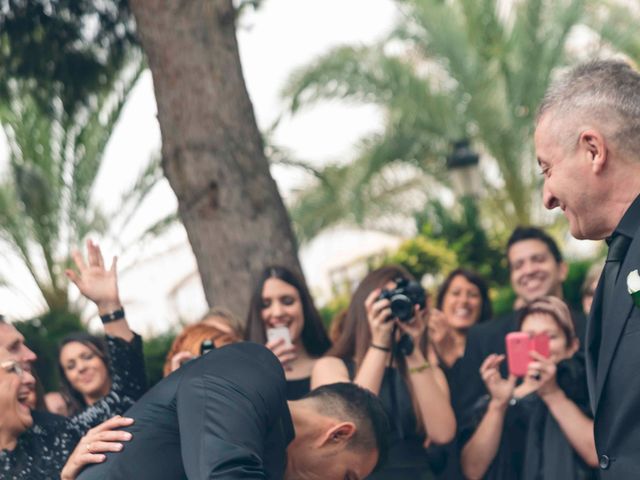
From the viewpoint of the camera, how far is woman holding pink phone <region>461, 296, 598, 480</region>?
516cm

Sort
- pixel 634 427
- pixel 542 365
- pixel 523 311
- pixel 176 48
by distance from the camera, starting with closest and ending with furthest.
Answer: pixel 634 427 < pixel 542 365 < pixel 523 311 < pixel 176 48

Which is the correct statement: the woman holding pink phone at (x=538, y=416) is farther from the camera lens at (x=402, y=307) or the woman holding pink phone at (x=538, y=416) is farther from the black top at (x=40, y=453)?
the black top at (x=40, y=453)

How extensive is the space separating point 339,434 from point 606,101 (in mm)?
1294

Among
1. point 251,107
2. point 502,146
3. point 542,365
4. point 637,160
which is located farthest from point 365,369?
point 502,146

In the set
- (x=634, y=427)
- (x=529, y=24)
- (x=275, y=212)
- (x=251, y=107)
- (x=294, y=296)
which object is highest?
(x=529, y=24)

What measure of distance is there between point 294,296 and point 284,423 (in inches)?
104

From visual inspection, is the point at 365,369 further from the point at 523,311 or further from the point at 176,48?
the point at 176,48

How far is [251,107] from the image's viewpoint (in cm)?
796

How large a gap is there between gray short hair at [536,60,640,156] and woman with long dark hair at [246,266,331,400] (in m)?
2.98

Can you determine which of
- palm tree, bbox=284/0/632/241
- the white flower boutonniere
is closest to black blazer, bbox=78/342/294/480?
the white flower boutonniere

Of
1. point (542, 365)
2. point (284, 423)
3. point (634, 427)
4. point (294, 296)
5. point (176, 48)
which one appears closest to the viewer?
point (634, 427)

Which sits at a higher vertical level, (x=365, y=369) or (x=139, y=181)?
(x=139, y=181)

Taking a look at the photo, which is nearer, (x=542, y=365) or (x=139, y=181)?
(x=542, y=365)

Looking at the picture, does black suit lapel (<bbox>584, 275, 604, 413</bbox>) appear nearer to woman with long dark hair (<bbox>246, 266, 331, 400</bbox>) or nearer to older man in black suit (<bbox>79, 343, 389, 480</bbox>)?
older man in black suit (<bbox>79, 343, 389, 480</bbox>)
